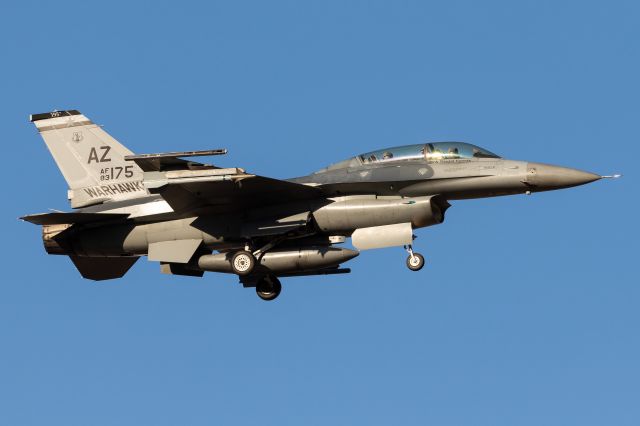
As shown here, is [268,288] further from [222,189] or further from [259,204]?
[222,189]

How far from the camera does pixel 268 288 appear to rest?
2595 centimetres

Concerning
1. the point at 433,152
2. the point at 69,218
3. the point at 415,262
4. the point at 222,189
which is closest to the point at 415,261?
the point at 415,262

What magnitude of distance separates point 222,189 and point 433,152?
4.38 meters

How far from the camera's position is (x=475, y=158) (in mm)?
23516

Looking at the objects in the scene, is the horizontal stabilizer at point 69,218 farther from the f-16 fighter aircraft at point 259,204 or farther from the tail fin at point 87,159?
the tail fin at point 87,159

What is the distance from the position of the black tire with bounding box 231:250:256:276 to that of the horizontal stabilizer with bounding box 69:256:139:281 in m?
3.57

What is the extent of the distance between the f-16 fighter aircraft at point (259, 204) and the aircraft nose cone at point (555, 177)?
0.8 inches

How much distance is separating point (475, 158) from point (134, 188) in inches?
300

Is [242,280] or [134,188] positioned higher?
[134,188]

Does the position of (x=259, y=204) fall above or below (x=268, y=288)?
above

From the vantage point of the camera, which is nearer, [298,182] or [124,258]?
[298,182]

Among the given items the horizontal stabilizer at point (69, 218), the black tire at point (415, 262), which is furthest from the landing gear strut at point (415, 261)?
the horizontal stabilizer at point (69, 218)

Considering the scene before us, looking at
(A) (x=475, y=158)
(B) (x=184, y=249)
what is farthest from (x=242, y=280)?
(A) (x=475, y=158)

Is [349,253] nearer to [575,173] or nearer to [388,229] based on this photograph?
[388,229]
